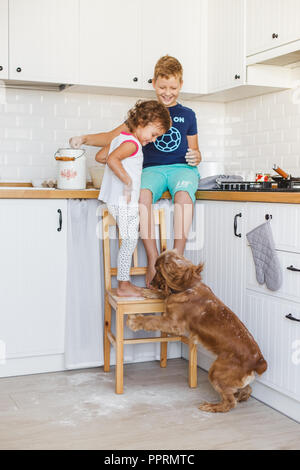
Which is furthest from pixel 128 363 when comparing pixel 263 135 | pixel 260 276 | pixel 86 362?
pixel 263 135

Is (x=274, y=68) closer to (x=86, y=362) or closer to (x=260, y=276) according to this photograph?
(x=260, y=276)

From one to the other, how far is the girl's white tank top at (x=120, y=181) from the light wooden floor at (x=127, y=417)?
0.92 metres

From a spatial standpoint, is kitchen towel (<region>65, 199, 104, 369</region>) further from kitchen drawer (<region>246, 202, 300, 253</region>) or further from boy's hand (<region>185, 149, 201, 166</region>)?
kitchen drawer (<region>246, 202, 300, 253</region>)

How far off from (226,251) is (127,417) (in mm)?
957

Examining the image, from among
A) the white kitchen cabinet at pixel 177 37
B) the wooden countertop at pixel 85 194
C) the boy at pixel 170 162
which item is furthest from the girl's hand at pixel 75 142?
the white kitchen cabinet at pixel 177 37

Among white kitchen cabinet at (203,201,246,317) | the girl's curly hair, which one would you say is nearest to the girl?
the girl's curly hair

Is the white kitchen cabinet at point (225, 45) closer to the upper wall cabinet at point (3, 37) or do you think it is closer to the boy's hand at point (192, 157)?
the boy's hand at point (192, 157)

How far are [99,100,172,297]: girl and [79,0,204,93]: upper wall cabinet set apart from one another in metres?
0.80

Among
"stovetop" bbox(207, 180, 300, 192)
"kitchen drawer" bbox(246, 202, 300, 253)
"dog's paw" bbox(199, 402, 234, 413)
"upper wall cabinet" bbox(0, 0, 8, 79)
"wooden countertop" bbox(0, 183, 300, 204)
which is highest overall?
"upper wall cabinet" bbox(0, 0, 8, 79)

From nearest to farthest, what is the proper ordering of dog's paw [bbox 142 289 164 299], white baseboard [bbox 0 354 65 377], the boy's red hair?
dog's paw [bbox 142 289 164 299] < white baseboard [bbox 0 354 65 377] < the boy's red hair

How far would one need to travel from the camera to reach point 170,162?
10.4 feet

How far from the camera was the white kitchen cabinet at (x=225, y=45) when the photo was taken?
3424mm

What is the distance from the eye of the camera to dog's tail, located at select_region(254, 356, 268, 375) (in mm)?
2467

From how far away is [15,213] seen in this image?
113 inches
